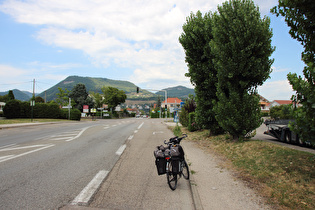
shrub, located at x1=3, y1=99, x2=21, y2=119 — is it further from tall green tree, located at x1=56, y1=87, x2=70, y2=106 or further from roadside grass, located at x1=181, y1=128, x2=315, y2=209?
roadside grass, located at x1=181, y1=128, x2=315, y2=209

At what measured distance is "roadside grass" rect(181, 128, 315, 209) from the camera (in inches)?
157

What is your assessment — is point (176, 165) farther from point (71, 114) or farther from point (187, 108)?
point (71, 114)

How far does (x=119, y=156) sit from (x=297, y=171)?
17.9ft

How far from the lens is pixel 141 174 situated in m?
5.88

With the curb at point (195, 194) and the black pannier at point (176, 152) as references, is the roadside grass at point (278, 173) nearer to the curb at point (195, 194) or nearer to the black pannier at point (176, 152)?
the curb at point (195, 194)

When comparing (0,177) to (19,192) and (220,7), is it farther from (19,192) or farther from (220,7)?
(220,7)

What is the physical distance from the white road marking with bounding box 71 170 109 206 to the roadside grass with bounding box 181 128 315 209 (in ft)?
10.5

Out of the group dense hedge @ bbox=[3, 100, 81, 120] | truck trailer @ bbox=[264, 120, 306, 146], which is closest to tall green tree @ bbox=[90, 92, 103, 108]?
dense hedge @ bbox=[3, 100, 81, 120]

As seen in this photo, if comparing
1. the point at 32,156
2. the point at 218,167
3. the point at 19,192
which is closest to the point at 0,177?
the point at 19,192

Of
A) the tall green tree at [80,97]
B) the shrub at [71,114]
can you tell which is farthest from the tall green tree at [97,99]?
the shrub at [71,114]

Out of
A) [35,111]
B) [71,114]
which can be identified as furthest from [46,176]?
[71,114]

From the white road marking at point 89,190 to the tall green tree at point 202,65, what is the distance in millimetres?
7973

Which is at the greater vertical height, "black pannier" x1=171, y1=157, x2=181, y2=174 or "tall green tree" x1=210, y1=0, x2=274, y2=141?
"tall green tree" x1=210, y1=0, x2=274, y2=141

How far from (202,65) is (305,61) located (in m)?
7.75
